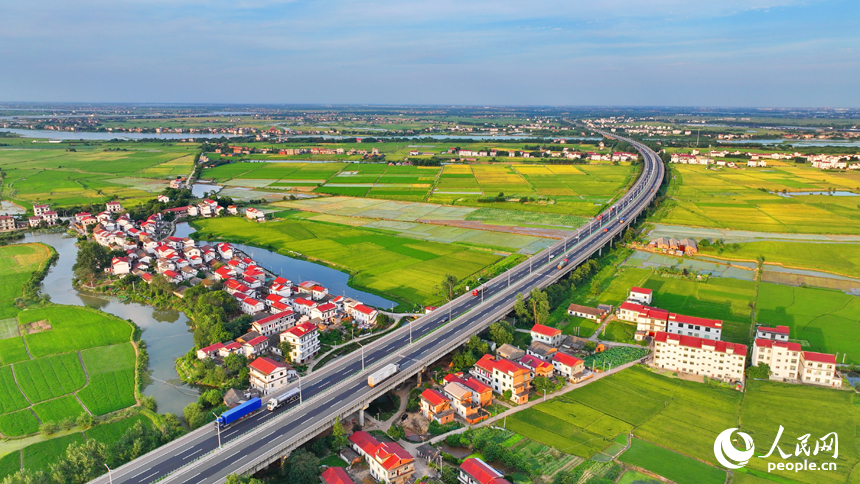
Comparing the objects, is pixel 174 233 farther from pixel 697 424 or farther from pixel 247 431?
pixel 697 424

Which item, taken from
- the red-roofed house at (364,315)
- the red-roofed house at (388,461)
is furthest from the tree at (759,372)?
the red-roofed house at (364,315)

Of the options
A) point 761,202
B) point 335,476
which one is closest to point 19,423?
point 335,476

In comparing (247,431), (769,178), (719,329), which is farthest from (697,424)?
(769,178)

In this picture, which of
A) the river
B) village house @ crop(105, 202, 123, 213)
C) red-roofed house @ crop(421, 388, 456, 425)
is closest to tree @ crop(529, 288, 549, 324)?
the river

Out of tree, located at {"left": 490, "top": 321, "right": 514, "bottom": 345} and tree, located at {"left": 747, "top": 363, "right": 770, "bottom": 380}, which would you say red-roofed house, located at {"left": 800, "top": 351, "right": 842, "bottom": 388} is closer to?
tree, located at {"left": 747, "top": 363, "right": 770, "bottom": 380}

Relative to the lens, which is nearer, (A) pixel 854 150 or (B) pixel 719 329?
(B) pixel 719 329
